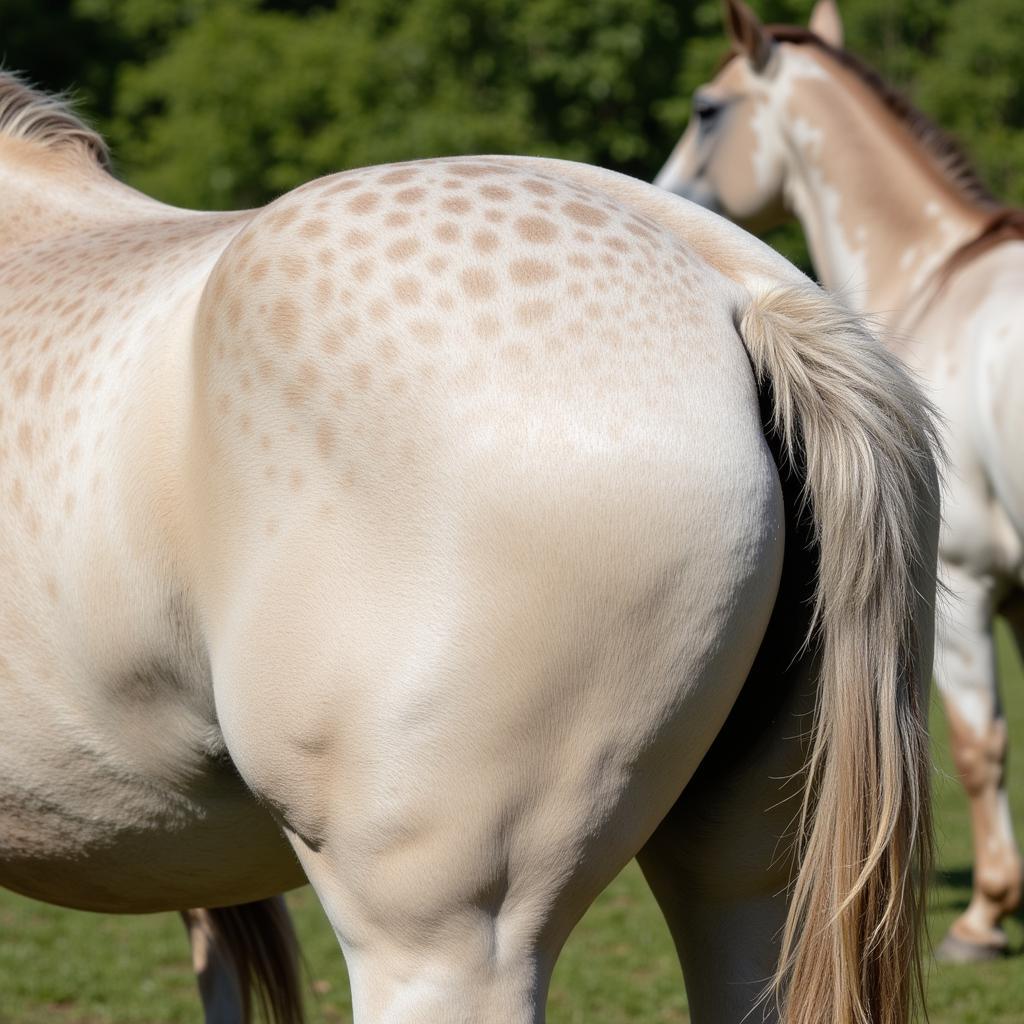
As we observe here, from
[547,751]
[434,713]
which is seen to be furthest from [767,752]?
[434,713]

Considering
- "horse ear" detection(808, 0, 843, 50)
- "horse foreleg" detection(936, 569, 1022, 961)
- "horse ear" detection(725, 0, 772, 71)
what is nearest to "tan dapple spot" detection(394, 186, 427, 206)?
"horse foreleg" detection(936, 569, 1022, 961)

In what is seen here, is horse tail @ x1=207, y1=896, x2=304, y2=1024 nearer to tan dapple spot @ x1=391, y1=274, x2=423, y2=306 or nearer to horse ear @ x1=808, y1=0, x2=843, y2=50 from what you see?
tan dapple spot @ x1=391, y1=274, x2=423, y2=306

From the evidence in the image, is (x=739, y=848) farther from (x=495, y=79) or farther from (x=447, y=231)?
(x=495, y=79)

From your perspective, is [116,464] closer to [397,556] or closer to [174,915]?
[397,556]

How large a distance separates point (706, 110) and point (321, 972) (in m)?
3.45

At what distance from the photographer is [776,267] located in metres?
1.64

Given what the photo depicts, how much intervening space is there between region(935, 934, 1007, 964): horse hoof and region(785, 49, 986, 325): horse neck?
2.00 m

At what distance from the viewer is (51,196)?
238 centimetres

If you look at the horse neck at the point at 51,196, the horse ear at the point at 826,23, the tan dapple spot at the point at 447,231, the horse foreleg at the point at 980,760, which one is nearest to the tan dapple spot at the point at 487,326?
the tan dapple spot at the point at 447,231

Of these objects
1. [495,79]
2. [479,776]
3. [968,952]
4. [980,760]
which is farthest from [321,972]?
[495,79]

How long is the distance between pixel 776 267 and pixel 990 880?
330 cm

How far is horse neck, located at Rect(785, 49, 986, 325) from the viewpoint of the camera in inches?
181

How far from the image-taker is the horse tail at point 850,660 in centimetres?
150

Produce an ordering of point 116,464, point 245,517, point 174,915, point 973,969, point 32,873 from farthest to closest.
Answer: point 174,915, point 973,969, point 32,873, point 116,464, point 245,517
